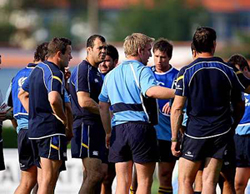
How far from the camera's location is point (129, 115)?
34.6ft

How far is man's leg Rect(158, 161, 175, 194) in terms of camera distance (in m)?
12.1

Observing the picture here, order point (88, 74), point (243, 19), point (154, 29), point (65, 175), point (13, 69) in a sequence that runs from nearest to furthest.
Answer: point (88, 74), point (65, 175), point (13, 69), point (154, 29), point (243, 19)

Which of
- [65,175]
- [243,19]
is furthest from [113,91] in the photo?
[243,19]

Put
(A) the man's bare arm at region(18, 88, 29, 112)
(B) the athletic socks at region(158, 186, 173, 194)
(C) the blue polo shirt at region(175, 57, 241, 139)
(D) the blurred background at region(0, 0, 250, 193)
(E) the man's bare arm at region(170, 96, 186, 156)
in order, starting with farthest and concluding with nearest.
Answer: (D) the blurred background at region(0, 0, 250, 193) → (B) the athletic socks at region(158, 186, 173, 194) → (A) the man's bare arm at region(18, 88, 29, 112) → (E) the man's bare arm at region(170, 96, 186, 156) → (C) the blue polo shirt at region(175, 57, 241, 139)

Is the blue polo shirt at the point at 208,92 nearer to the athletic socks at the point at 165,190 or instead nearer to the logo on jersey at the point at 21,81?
the athletic socks at the point at 165,190

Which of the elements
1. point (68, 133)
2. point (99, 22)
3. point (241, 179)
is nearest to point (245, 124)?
point (241, 179)

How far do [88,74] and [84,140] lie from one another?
91 centimetres

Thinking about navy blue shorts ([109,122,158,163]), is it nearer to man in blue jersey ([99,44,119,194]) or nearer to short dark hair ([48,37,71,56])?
short dark hair ([48,37,71,56])

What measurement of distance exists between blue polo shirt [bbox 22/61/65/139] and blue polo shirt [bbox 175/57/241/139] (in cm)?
166

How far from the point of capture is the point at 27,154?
11.8 metres

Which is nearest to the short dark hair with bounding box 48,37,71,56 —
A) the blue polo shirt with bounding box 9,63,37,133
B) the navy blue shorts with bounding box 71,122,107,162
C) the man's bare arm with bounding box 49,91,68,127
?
the man's bare arm with bounding box 49,91,68,127

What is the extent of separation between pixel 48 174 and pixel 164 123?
228 cm

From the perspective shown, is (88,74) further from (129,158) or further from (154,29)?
(154,29)

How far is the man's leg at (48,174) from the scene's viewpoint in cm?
1079
